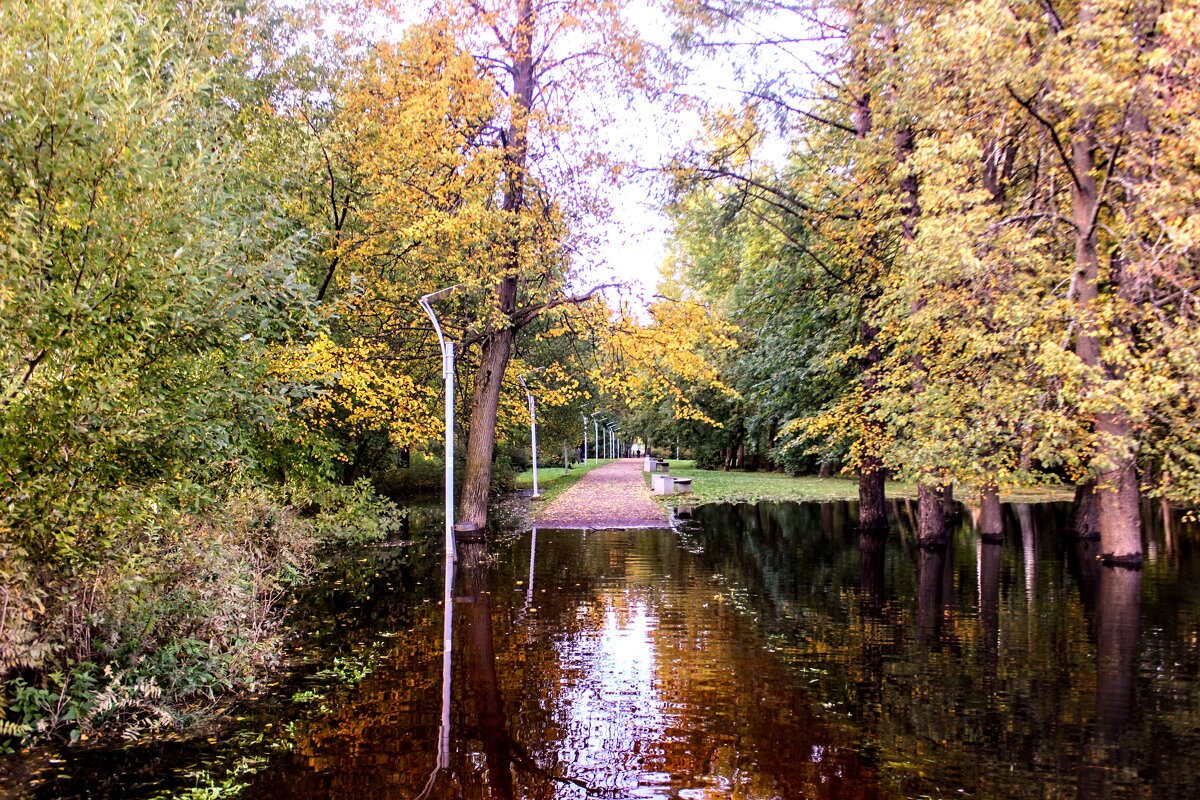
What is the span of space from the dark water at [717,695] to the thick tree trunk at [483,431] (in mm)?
4270

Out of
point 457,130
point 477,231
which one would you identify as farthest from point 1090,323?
point 457,130

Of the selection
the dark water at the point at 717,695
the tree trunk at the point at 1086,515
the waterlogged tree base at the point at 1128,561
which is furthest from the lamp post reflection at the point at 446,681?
the tree trunk at the point at 1086,515

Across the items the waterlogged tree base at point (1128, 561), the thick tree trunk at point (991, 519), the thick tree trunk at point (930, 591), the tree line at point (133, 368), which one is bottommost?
the thick tree trunk at point (930, 591)

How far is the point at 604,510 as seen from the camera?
83.8 feet

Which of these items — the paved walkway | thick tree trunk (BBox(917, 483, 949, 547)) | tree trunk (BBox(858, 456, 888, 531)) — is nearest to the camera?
thick tree trunk (BBox(917, 483, 949, 547))

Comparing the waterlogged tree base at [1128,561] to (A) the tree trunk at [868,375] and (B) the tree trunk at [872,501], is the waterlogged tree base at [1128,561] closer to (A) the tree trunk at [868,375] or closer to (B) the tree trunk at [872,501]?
(A) the tree trunk at [868,375]

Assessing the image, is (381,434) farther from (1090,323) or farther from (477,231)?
(1090,323)

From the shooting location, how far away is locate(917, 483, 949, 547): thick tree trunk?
53.6ft

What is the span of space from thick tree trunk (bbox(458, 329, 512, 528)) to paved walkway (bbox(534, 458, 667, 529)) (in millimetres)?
4319

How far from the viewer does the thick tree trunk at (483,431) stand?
1747cm

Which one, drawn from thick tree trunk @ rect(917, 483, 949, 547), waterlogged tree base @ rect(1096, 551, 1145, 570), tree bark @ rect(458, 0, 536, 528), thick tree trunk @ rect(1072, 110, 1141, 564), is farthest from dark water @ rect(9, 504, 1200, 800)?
tree bark @ rect(458, 0, 536, 528)

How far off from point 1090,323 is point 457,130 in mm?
11407

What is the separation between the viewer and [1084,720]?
20.7ft

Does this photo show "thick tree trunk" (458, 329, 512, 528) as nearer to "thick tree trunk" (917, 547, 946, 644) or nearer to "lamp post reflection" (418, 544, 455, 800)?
"lamp post reflection" (418, 544, 455, 800)
